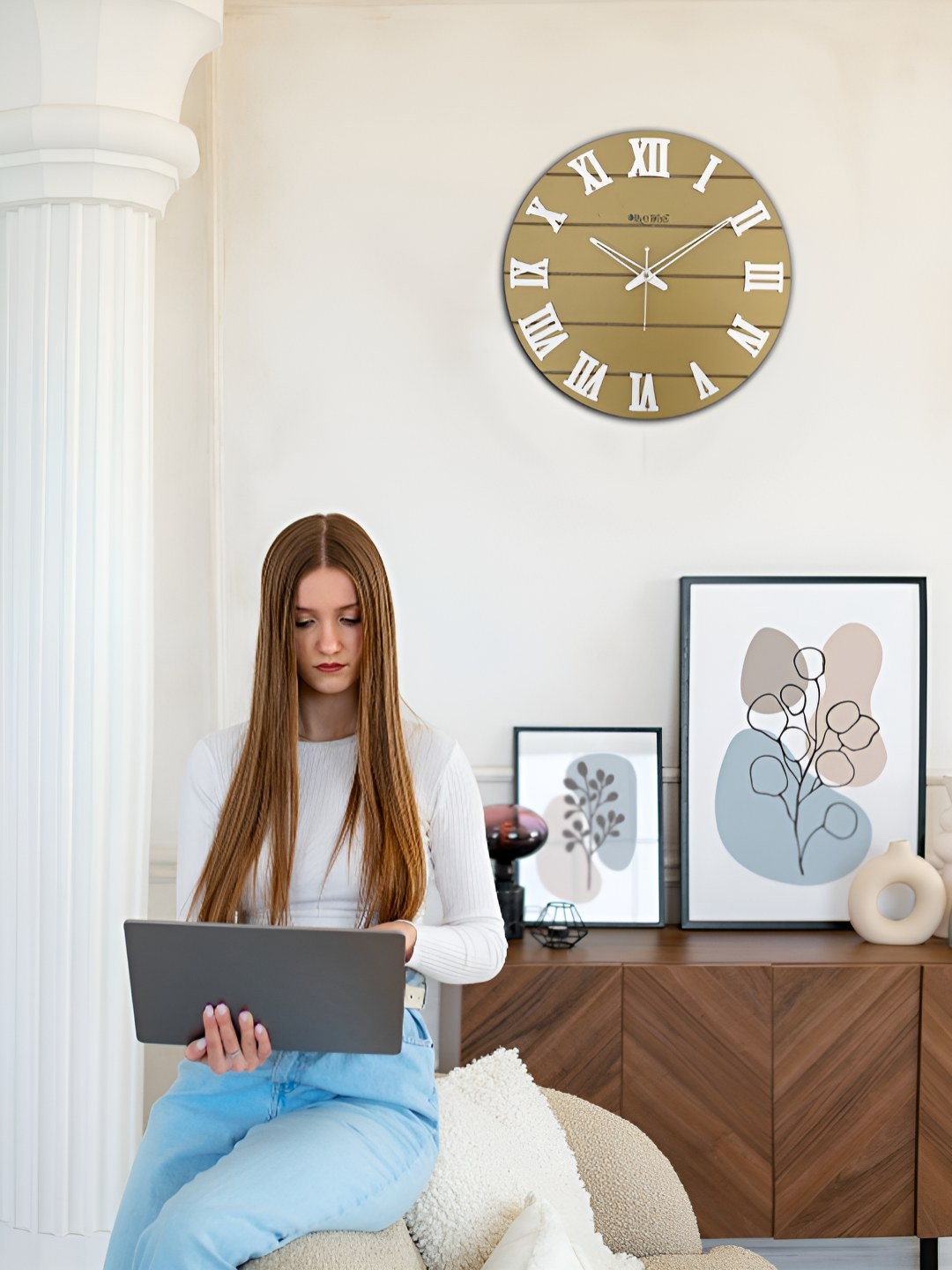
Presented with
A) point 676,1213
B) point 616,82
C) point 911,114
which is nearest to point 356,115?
point 616,82

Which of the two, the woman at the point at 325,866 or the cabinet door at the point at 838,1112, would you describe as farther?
the cabinet door at the point at 838,1112

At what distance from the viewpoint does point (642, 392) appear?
10.2 ft

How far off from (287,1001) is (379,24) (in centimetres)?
242

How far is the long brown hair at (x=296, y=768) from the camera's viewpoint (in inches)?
72.1

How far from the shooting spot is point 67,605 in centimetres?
251

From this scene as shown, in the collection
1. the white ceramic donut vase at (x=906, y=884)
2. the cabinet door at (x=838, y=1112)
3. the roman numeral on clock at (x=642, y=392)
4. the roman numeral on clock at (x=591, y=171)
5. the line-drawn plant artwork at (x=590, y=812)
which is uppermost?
the roman numeral on clock at (x=591, y=171)

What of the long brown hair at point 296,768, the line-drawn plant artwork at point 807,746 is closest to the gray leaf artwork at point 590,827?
the line-drawn plant artwork at point 807,746

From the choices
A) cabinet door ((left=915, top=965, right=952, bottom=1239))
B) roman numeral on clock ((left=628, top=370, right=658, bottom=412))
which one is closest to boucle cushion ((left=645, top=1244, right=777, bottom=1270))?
cabinet door ((left=915, top=965, right=952, bottom=1239))

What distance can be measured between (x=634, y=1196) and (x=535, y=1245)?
19.2 inches

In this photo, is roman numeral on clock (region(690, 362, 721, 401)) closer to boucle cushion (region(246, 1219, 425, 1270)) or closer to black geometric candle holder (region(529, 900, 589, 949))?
black geometric candle holder (region(529, 900, 589, 949))

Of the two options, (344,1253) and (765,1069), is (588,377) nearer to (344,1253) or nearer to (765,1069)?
(765,1069)

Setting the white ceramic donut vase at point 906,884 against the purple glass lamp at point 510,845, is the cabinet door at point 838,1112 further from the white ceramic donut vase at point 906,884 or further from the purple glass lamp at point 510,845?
the purple glass lamp at point 510,845

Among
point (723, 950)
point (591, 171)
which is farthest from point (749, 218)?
point (723, 950)

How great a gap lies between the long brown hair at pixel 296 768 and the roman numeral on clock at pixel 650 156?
167 centimetres
